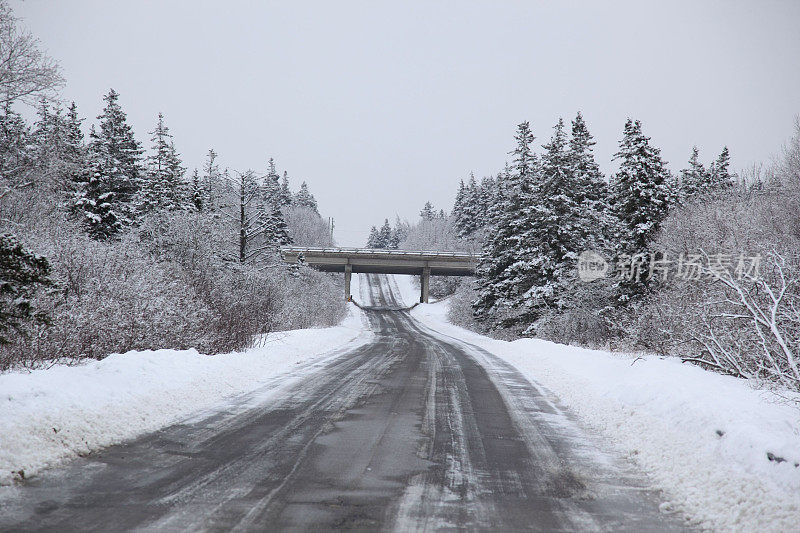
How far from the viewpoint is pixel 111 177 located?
1484 inches

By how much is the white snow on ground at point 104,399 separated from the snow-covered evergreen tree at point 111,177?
2719 centimetres

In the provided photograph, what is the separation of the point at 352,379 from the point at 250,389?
8.49ft

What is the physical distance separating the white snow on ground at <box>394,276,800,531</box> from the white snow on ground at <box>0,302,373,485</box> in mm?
5730

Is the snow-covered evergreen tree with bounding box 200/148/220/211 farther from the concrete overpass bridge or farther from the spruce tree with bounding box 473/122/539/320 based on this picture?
the spruce tree with bounding box 473/122/539/320

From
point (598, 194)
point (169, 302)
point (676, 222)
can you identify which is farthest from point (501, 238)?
point (169, 302)

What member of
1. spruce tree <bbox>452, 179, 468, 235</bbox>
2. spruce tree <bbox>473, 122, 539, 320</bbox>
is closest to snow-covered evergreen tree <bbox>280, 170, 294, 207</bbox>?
spruce tree <bbox>452, 179, 468, 235</bbox>

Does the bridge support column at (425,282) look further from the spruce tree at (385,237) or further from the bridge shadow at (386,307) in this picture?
the spruce tree at (385,237)

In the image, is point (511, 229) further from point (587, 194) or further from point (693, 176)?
point (693, 176)

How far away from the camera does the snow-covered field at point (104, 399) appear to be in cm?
497

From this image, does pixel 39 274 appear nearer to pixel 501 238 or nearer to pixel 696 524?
pixel 696 524

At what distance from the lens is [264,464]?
16.9 ft

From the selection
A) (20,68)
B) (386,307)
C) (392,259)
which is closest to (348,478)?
Result: (20,68)

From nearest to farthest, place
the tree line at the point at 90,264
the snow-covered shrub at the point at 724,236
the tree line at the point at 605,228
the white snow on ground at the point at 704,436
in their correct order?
the white snow on ground at the point at 704,436 < the tree line at the point at 90,264 < the snow-covered shrub at the point at 724,236 < the tree line at the point at 605,228

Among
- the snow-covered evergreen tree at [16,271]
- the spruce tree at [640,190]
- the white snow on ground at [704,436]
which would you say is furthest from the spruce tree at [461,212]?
the snow-covered evergreen tree at [16,271]
